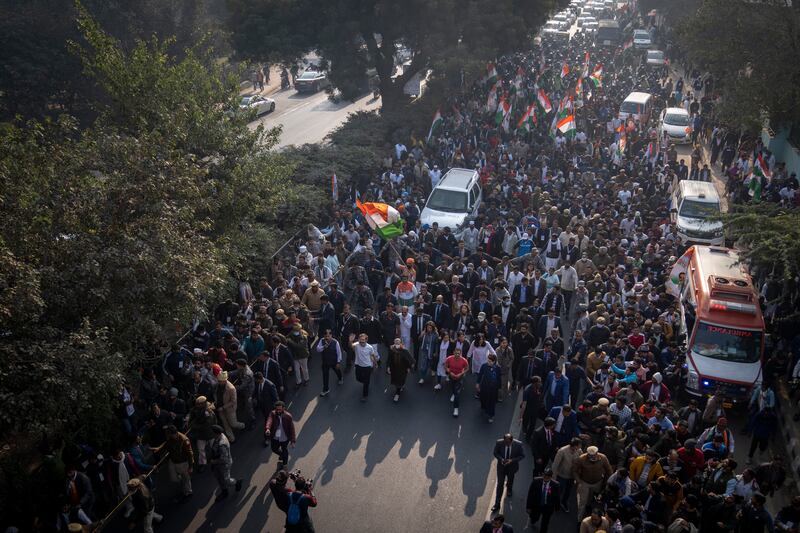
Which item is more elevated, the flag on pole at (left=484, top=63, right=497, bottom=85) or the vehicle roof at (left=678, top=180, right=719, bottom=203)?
the flag on pole at (left=484, top=63, right=497, bottom=85)

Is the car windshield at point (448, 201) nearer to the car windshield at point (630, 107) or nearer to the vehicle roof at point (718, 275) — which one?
the vehicle roof at point (718, 275)

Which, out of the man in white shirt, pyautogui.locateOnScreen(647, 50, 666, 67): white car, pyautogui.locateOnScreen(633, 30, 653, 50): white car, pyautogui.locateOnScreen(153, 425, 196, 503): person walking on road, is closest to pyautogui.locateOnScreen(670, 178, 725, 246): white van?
the man in white shirt

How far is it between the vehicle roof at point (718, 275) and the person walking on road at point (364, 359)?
6102 mm

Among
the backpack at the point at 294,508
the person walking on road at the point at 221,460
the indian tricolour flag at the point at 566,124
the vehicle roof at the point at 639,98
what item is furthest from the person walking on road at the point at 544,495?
the vehicle roof at the point at 639,98

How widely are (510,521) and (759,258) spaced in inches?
298

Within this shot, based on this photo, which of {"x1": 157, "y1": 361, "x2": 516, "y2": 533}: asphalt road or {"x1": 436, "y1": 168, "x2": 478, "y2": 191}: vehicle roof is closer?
{"x1": 157, "y1": 361, "x2": 516, "y2": 533}: asphalt road

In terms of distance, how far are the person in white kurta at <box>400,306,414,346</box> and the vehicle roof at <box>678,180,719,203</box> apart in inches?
423

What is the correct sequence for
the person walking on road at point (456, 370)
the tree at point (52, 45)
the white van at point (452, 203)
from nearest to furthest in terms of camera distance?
1. the person walking on road at point (456, 370)
2. the white van at point (452, 203)
3. the tree at point (52, 45)

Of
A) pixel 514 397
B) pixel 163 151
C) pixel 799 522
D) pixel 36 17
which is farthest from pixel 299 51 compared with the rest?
pixel 799 522

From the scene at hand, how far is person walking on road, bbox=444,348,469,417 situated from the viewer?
12.6 meters

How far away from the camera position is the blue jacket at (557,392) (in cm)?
1145

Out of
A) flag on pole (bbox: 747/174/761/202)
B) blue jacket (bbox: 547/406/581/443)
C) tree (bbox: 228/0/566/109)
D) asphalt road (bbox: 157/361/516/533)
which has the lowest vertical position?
flag on pole (bbox: 747/174/761/202)

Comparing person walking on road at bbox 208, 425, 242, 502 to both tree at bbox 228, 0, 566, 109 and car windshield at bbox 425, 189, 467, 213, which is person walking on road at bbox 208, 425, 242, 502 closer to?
car windshield at bbox 425, 189, 467, 213

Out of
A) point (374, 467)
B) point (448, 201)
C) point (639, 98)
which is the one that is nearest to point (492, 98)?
point (639, 98)
